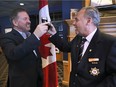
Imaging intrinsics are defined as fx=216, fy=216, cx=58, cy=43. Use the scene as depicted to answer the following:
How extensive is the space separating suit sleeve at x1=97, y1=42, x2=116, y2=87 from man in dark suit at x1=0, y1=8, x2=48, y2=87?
0.59 meters

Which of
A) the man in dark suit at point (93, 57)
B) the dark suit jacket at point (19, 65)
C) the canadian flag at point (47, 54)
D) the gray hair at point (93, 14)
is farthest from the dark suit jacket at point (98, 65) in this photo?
the canadian flag at point (47, 54)

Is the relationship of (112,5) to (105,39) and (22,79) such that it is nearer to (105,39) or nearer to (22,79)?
(105,39)

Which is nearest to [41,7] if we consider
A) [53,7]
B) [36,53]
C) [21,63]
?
[36,53]

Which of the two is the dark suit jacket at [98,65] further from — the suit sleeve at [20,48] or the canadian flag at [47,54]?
the canadian flag at [47,54]

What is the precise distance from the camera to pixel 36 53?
2.13 metres

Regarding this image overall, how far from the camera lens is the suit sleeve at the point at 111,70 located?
164 centimetres

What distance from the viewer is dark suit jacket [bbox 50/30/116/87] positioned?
5.44 ft

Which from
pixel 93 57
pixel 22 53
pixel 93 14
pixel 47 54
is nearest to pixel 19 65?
pixel 22 53

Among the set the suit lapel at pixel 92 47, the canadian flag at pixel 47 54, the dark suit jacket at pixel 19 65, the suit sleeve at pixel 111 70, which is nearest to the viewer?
the suit sleeve at pixel 111 70

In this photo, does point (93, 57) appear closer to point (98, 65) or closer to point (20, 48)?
point (98, 65)

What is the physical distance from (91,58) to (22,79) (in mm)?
675

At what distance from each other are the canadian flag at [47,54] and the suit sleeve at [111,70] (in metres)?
0.78

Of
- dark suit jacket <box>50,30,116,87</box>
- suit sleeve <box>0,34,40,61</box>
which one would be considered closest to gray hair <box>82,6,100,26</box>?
dark suit jacket <box>50,30,116,87</box>

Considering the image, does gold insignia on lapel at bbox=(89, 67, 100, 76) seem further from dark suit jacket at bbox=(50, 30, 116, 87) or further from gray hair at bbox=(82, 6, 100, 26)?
gray hair at bbox=(82, 6, 100, 26)
